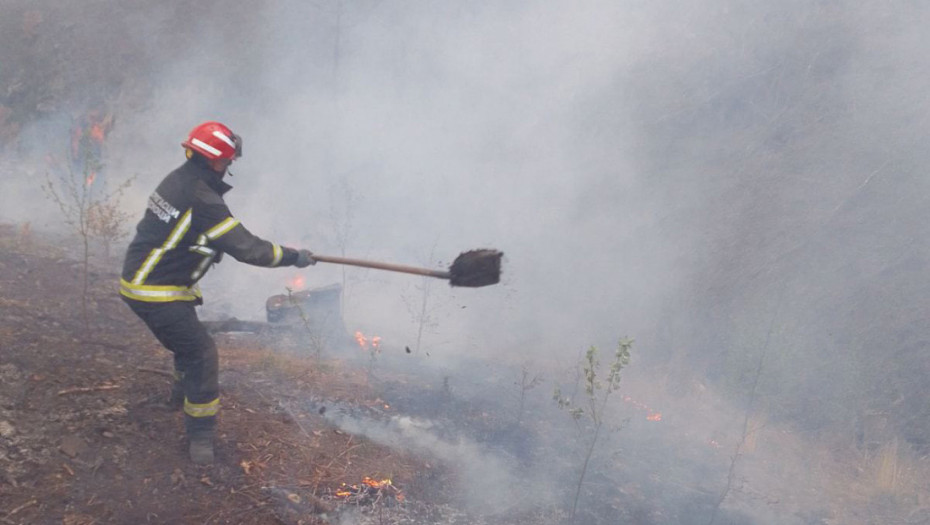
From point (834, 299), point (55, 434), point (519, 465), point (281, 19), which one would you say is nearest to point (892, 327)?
point (834, 299)

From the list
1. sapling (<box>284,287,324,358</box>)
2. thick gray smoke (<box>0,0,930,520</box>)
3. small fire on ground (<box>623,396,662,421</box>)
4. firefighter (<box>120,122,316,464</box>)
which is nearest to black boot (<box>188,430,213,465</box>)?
firefighter (<box>120,122,316,464</box>)

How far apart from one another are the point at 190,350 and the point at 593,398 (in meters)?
2.71

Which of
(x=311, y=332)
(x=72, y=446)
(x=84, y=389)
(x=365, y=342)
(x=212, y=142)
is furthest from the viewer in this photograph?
(x=365, y=342)

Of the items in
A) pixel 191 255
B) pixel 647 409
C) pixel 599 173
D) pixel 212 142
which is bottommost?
pixel 647 409

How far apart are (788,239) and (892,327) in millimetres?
1577

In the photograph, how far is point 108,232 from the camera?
748 centimetres

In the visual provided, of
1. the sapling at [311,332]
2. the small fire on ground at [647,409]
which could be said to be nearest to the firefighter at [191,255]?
the sapling at [311,332]

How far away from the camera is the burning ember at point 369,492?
371 cm

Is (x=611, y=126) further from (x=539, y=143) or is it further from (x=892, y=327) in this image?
(x=892, y=327)

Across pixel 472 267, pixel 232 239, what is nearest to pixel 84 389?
pixel 232 239

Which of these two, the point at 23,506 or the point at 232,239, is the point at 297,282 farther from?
the point at 23,506

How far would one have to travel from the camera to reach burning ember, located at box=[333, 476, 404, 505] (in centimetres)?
371

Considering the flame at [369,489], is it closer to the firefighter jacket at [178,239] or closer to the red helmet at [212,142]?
the firefighter jacket at [178,239]

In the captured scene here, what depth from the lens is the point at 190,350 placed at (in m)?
3.47
